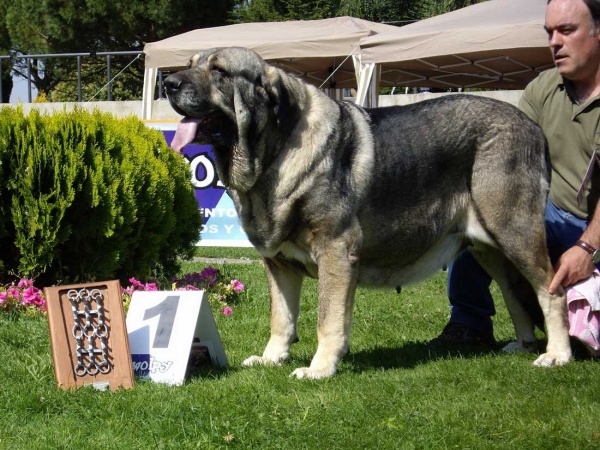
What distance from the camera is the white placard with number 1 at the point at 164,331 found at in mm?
4078

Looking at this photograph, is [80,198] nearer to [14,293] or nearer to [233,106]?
[14,293]

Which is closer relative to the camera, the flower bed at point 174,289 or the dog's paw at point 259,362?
the dog's paw at point 259,362

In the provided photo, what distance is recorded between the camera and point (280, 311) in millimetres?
4605

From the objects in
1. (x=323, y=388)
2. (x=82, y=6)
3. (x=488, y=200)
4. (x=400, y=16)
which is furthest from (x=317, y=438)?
(x=82, y=6)

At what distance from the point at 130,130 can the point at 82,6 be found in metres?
24.8

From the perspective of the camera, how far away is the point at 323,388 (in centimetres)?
394

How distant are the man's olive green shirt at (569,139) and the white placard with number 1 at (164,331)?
2.31 m

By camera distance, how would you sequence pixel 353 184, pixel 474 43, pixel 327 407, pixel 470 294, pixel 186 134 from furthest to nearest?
pixel 474 43 < pixel 470 294 < pixel 353 184 < pixel 186 134 < pixel 327 407

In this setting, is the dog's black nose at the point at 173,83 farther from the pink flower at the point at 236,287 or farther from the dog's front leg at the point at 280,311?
the pink flower at the point at 236,287

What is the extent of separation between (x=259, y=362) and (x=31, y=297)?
2.39 metres

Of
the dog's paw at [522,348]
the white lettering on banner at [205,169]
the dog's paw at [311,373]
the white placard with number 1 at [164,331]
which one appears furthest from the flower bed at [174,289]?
the white lettering on banner at [205,169]

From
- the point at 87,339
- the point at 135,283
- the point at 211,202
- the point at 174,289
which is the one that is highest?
the point at 87,339

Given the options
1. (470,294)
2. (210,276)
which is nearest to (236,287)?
(210,276)

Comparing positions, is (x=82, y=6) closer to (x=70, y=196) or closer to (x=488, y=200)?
(x=70, y=196)
